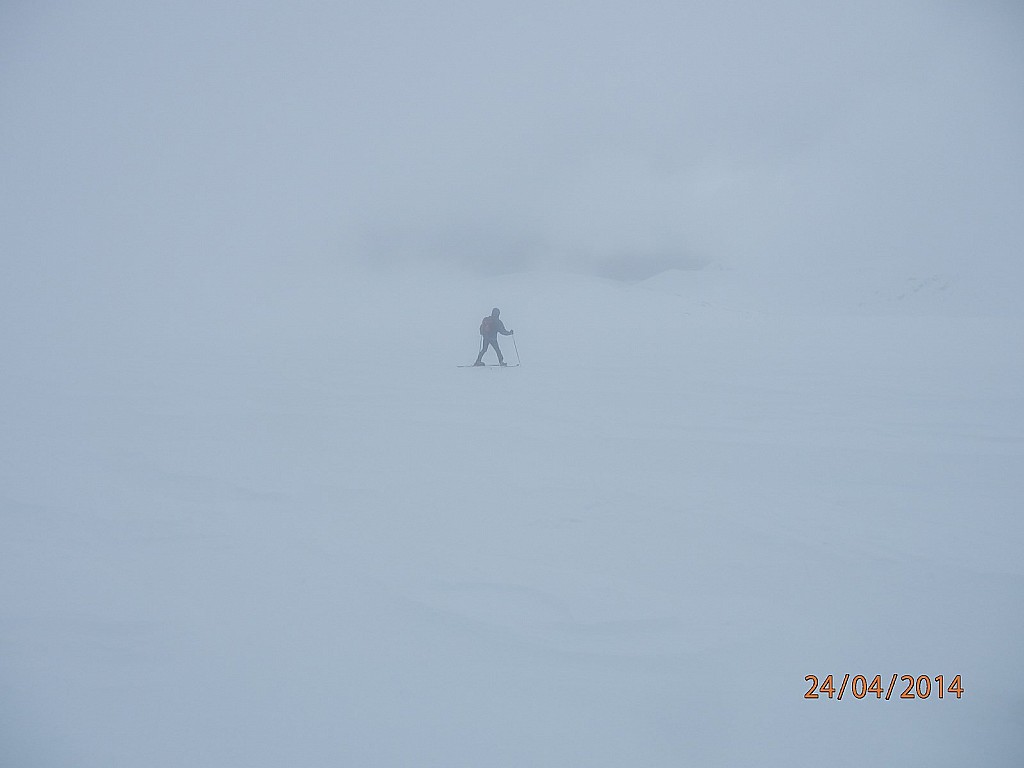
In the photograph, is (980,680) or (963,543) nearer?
(980,680)

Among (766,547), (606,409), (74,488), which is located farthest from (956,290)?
(74,488)

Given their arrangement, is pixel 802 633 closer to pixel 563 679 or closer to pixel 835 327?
pixel 563 679

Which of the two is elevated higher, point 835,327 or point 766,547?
point 835,327

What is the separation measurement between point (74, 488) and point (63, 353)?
11.6m

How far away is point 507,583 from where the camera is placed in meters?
3.40

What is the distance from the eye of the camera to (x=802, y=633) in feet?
9.65

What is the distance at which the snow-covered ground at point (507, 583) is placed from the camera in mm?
2439
